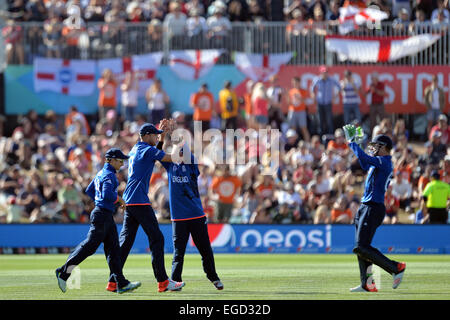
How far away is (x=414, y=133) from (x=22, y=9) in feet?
40.0

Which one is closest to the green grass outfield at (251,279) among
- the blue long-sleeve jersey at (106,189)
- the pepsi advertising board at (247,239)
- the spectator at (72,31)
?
the pepsi advertising board at (247,239)

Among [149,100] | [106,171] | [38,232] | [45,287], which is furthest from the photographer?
[149,100]

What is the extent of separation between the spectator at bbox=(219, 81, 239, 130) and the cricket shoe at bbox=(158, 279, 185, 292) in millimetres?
14702

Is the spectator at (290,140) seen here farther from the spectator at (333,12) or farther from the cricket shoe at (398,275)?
the cricket shoe at (398,275)

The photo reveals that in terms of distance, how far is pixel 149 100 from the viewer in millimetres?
28344

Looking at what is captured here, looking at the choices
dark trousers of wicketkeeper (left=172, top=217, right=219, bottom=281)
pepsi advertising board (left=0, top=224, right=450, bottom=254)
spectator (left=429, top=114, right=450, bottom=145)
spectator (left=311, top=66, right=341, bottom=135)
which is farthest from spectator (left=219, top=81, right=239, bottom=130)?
dark trousers of wicketkeeper (left=172, top=217, right=219, bottom=281)

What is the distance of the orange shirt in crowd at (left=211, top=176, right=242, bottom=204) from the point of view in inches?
976

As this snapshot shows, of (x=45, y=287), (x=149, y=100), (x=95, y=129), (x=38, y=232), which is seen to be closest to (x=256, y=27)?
(x=149, y=100)

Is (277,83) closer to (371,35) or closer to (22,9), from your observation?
(371,35)

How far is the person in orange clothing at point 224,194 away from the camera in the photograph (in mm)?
24781

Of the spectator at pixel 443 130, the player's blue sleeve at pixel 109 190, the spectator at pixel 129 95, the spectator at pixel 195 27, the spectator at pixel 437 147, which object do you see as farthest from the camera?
the spectator at pixel 195 27

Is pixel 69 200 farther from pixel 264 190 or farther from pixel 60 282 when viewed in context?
pixel 60 282

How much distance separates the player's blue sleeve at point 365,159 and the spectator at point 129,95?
52.0 ft

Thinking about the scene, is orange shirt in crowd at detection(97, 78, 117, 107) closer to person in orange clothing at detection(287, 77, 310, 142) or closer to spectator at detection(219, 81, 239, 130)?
spectator at detection(219, 81, 239, 130)
